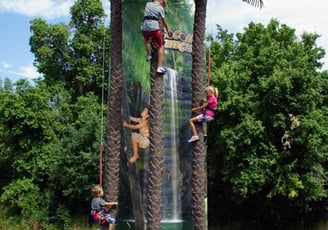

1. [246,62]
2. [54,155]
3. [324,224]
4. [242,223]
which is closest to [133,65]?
[246,62]

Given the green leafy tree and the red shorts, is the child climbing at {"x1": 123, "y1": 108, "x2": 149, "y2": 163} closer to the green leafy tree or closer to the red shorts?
the red shorts

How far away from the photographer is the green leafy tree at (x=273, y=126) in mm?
20641

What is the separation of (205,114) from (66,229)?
15541mm

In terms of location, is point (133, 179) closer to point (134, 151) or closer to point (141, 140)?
point (134, 151)

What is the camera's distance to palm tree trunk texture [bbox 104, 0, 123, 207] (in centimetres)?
1046

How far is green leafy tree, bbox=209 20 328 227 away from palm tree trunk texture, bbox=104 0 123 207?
1102cm

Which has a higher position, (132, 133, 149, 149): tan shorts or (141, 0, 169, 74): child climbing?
(141, 0, 169, 74): child climbing

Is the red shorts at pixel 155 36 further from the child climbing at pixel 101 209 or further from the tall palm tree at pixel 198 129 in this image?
the child climbing at pixel 101 209

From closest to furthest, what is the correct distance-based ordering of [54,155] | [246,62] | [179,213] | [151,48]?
1. [151,48]
2. [179,213]
3. [246,62]
4. [54,155]

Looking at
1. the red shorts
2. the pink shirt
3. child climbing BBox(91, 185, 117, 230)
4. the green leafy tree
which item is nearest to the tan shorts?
the pink shirt

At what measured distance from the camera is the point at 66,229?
23.9m

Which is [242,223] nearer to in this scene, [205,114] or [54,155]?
[54,155]

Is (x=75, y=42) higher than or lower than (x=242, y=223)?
higher

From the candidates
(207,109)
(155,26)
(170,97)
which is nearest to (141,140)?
(170,97)
